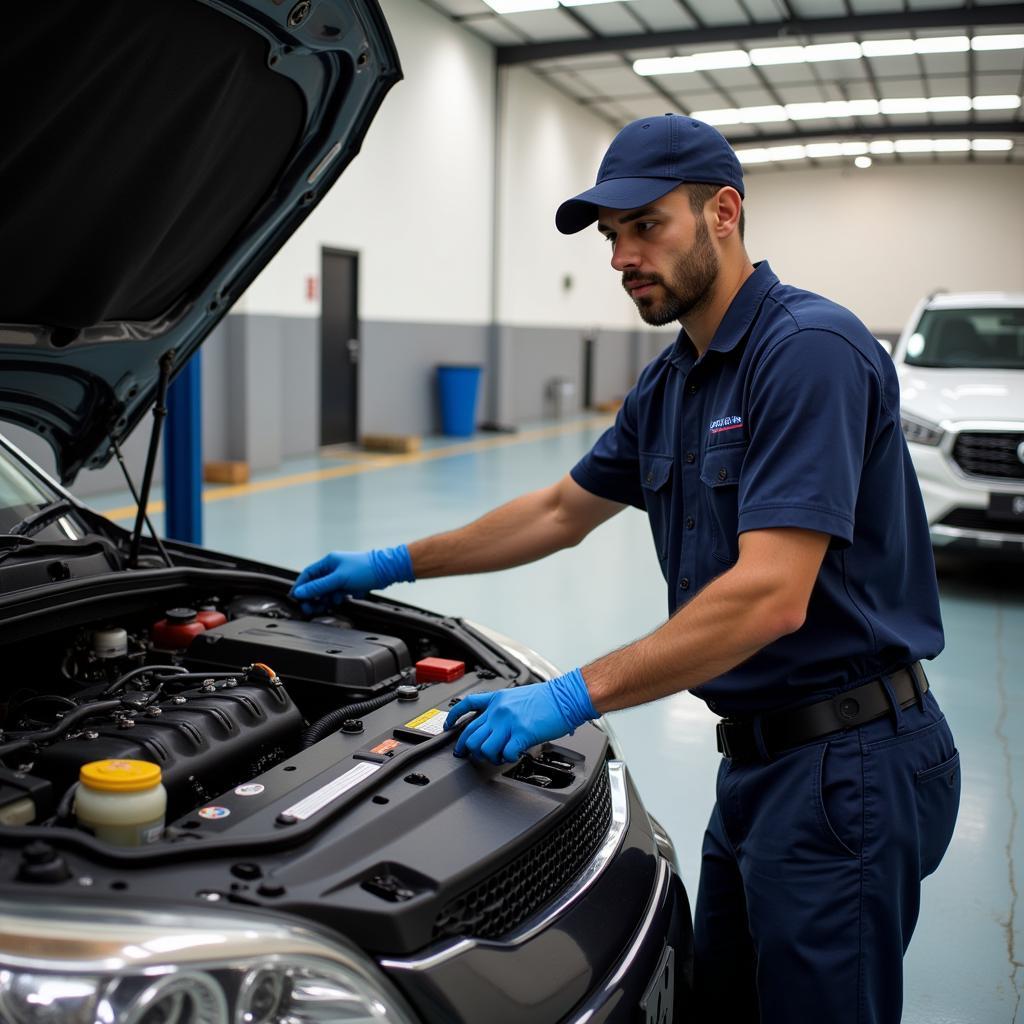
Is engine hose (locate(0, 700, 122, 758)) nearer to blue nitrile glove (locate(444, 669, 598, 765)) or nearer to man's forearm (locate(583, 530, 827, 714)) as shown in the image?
blue nitrile glove (locate(444, 669, 598, 765))

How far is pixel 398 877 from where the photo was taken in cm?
128

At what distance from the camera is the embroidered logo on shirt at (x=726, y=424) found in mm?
1712

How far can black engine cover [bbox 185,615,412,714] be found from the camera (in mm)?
1873

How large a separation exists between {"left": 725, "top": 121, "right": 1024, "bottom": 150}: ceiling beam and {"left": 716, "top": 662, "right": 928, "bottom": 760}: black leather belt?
54.0 ft

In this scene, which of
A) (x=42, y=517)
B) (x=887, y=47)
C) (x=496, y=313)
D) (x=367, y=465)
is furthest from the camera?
(x=496, y=313)

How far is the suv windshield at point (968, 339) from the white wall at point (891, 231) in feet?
44.3

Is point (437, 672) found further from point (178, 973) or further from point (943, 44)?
point (943, 44)

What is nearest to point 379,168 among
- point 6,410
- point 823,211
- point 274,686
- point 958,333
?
point 958,333

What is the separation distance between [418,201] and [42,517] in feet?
32.2

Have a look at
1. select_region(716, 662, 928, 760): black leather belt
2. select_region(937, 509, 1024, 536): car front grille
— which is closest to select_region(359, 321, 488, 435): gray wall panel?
select_region(937, 509, 1024, 536): car front grille

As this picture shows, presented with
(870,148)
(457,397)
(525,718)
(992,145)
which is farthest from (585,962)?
(870,148)

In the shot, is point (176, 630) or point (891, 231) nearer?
point (176, 630)

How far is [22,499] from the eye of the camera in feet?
7.42

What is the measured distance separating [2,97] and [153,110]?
0.98ft
